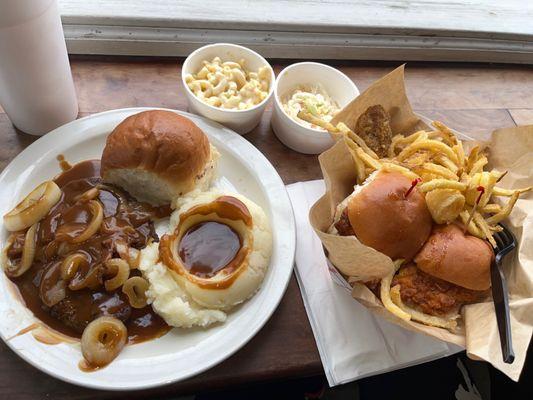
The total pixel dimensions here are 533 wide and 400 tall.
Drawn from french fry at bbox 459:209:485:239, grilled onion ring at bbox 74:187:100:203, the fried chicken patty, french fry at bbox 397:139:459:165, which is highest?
french fry at bbox 397:139:459:165

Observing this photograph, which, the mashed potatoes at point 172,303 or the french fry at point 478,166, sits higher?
the french fry at point 478,166

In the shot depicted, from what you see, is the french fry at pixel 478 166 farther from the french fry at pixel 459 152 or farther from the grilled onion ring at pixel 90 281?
the grilled onion ring at pixel 90 281

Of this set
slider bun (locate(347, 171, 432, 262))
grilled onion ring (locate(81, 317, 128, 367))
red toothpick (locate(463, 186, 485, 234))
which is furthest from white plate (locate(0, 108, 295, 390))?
red toothpick (locate(463, 186, 485, 234))

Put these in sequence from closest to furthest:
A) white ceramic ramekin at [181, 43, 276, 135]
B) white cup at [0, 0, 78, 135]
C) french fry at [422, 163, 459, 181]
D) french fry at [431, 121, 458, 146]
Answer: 1. white cup at [0, 0, 78, 135]
2. french fry at [422, 163, 459, 181]
3. french fry at [431, 121, 458, 146]
4. white ceramic ramekin at [181, 43, 276, 135]

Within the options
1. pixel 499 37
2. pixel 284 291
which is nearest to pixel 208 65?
pixel 284 291

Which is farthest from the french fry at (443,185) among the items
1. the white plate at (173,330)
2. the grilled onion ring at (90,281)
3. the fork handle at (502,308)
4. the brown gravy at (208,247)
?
the grilled onion ring at (90,281)

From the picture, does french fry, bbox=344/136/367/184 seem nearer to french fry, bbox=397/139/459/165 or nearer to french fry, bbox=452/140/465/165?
french fry, bbox=397/139/459/165
